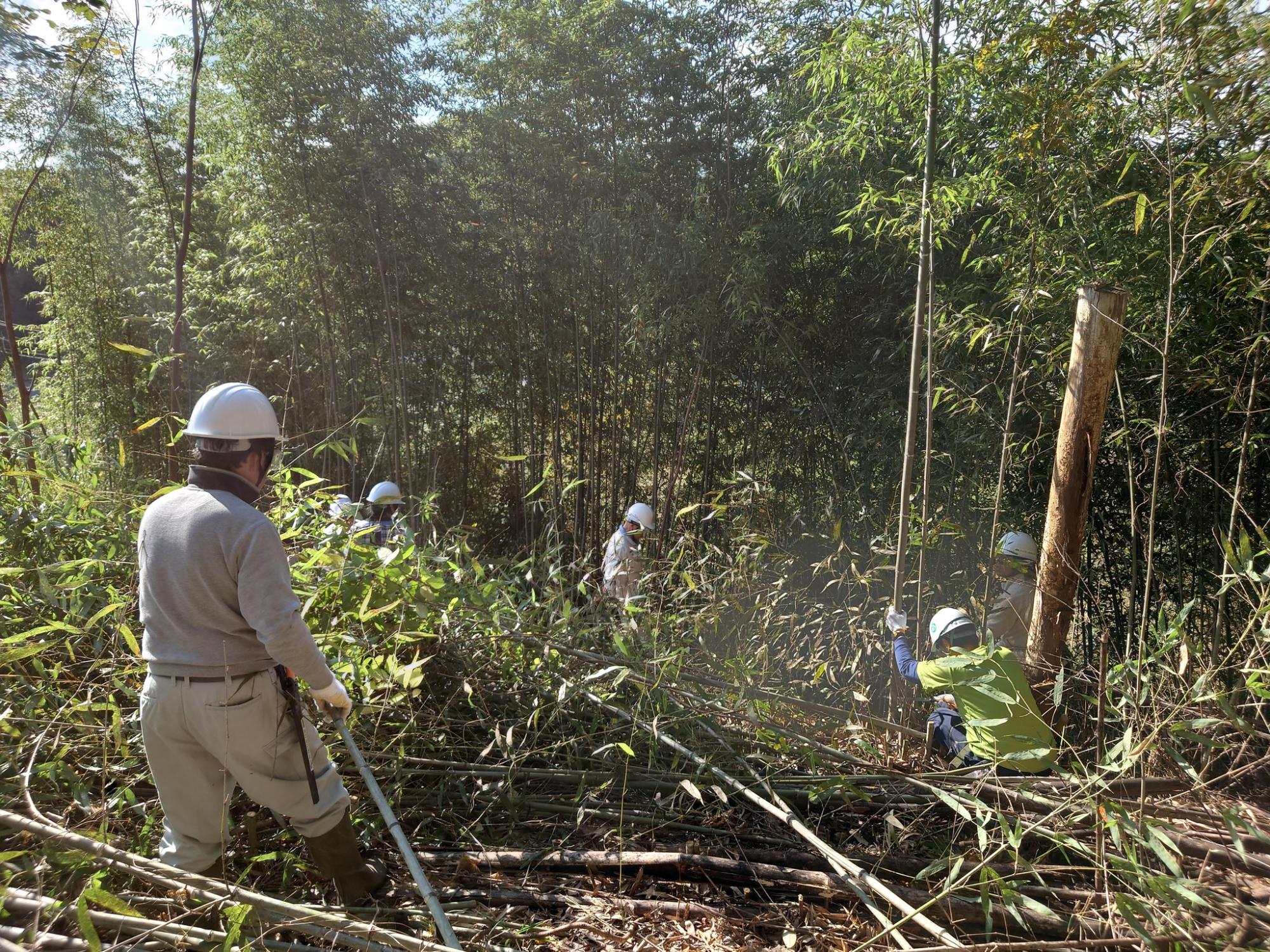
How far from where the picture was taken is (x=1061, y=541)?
2.57 m

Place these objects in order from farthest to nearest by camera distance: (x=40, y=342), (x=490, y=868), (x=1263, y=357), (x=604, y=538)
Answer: (x=40, y=342) < (x=604, y=538) < (x=1263, y=357) < (x=490, y=868)

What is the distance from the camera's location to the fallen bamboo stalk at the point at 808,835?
1.67m

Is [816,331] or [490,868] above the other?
[816,331]

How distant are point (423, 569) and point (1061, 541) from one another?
212 cm

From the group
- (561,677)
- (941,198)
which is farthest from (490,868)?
(941,198)

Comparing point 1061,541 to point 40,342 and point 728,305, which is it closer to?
point 728,305

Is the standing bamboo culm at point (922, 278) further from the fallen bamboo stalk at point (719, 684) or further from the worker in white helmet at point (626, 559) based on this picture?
the worker in white helmet at point (626, 559)

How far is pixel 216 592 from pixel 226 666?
181 mm

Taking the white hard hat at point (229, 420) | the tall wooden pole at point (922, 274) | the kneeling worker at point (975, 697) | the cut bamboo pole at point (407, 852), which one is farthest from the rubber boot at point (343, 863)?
the tall wooden pole at point (922, 274)

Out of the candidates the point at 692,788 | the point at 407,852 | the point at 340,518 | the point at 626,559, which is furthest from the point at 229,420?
the point at 626,559

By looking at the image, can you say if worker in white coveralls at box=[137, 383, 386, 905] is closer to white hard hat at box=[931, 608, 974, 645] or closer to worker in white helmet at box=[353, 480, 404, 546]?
worker in white helmet at box=[353, 480, 404, 546]

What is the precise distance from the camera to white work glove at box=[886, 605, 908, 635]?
298 cm

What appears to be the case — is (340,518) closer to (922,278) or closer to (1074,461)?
(922,278)

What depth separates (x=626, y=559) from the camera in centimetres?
410
